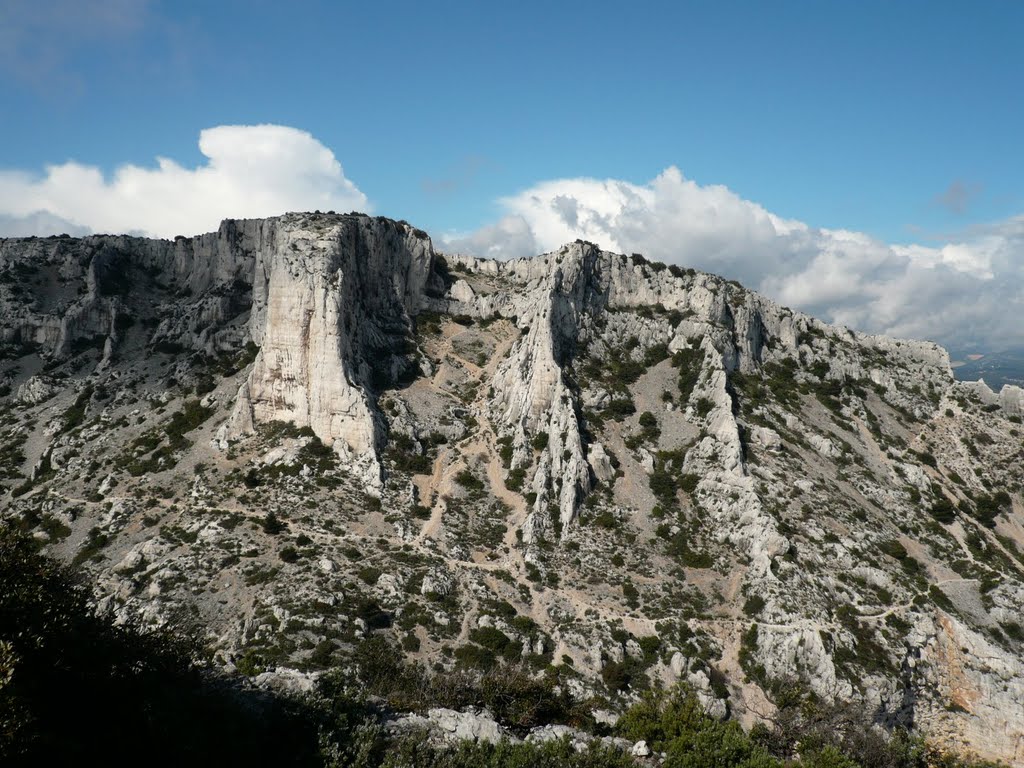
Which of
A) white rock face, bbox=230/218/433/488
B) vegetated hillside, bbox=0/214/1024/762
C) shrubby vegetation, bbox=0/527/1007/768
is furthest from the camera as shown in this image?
white rock face, bbox=230/218/433/488

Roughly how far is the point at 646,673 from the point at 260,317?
64056 millimetres

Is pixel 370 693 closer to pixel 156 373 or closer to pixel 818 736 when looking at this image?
pixel 818 736

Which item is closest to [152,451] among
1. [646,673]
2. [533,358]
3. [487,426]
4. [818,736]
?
[487,426]

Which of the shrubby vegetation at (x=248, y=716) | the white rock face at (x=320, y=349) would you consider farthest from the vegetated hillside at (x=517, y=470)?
the shrubby vegetation at (x=248, y=716)

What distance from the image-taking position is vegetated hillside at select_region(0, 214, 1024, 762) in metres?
40.8

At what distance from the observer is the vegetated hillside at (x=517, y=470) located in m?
40.8

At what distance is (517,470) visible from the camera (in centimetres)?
6128

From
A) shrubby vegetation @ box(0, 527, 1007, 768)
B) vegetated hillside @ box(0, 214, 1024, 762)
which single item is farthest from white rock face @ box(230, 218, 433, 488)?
shrubby vegetation @ box(0, 527, 1007, 768)

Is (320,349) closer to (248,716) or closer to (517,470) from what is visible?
(517,470)

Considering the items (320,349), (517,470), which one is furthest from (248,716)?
(320,349)

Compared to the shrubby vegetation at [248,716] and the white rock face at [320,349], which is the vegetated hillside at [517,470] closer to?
the white rock face at [320,349]

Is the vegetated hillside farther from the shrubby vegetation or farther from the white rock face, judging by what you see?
the shrubby vegetation

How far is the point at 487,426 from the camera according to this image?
67.6 m

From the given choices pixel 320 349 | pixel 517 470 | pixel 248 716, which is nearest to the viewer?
pixel 248 716
